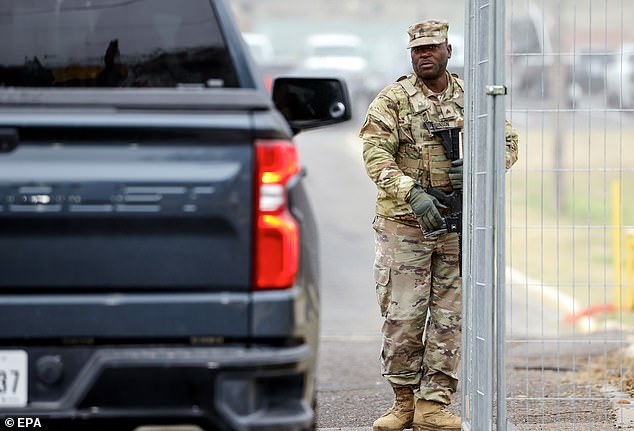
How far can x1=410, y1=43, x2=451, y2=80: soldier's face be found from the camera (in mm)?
5973

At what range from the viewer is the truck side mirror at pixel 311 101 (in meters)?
4.97

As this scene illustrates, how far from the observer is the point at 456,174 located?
5.95 metres

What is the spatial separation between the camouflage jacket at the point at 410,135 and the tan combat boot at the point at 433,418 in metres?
0.87

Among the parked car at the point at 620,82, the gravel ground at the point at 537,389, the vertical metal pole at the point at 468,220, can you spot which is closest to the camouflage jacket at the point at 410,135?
the vertical metal pole at the point at 468,220

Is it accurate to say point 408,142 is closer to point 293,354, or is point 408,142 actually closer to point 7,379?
point 293,354

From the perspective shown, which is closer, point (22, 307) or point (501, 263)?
point (22, 307)

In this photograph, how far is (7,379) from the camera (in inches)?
152

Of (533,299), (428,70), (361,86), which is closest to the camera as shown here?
(428,70)

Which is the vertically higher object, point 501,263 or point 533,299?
point 501,263

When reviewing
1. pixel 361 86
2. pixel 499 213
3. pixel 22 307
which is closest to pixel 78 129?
pixel 22 307

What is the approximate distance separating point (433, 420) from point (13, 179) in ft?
9.33

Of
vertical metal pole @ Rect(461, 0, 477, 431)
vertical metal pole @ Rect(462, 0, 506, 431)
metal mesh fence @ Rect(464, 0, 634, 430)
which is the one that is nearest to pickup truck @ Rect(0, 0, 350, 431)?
vertical metal pole @ Rect(462, 0, 506, 431)

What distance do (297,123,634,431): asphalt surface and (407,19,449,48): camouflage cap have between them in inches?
56.2

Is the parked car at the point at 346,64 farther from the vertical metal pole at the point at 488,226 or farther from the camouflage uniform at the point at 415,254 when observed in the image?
the vertical metal pole at the point at 488,226
